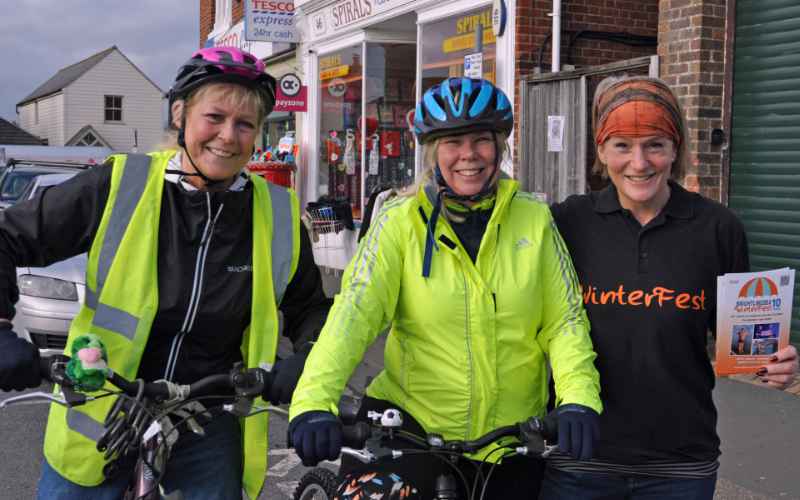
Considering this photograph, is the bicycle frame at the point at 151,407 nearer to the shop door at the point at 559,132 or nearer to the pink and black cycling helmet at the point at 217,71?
the pink and black cycling helmet at the point at 217,71

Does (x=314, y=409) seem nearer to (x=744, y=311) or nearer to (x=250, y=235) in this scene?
(x=250, y=235)

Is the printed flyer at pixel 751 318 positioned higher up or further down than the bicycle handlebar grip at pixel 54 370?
higher up

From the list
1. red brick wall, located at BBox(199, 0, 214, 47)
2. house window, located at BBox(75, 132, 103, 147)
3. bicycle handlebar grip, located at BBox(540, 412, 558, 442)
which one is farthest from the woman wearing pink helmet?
house window, located at BBox(75, 132, 103, 147)

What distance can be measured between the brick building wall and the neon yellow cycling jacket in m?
6.13

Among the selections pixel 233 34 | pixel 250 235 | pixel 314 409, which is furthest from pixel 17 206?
pixel 233 34

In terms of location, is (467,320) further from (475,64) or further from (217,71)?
(475,64)

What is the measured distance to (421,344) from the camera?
108 inches

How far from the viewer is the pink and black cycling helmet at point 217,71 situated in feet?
9.29

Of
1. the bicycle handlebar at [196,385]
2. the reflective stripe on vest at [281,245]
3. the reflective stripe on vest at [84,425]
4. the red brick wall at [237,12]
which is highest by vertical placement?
the red brick wall at [237,12]

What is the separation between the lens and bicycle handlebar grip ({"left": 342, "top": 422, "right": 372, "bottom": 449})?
7.88ft

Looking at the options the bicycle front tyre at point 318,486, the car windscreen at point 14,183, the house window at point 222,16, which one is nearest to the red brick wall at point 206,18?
the house window at point 222,16

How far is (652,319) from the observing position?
2809 millimetres

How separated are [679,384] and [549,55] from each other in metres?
8.63

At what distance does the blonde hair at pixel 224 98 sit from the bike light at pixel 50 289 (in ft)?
17.0
